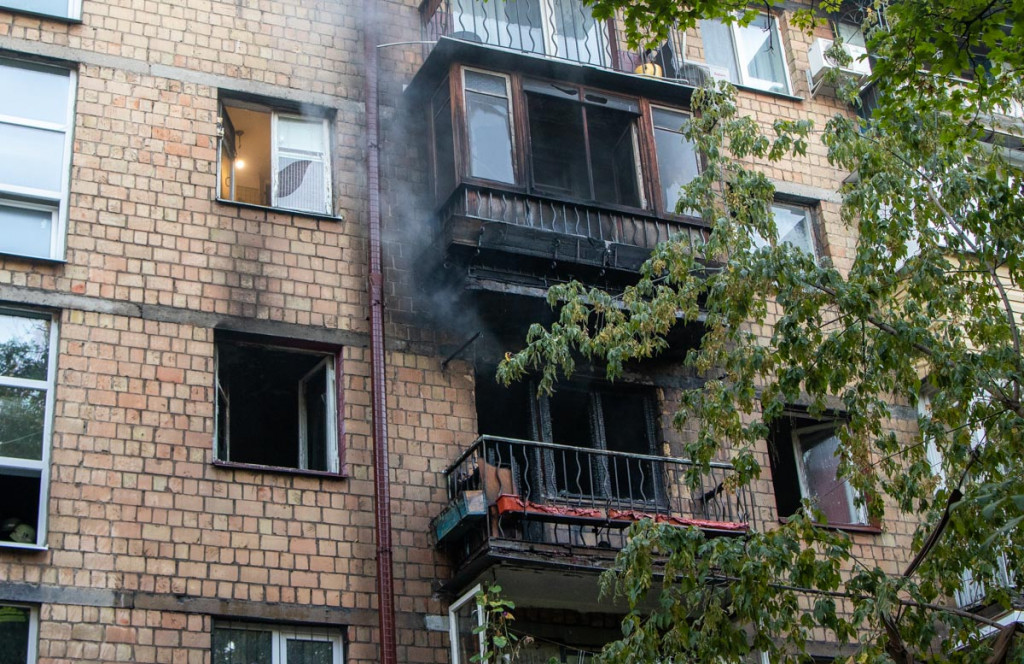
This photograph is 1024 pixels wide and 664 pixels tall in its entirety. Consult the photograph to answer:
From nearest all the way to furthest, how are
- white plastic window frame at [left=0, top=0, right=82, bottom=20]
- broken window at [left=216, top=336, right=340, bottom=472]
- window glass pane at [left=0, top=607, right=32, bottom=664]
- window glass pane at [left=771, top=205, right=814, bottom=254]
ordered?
1. window glass pane at [left=0, top=607, right=32, bottom=664]
2. broken window at [left=216, top=336, right=340, bottom=472]
3. white plastic window frame at [left=0, top=0, right=82, bottom=20]
4. window glass pane at [left=771, top=205, right=814, bottom=254]

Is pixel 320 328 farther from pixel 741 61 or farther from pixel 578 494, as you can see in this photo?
pixel 741 61

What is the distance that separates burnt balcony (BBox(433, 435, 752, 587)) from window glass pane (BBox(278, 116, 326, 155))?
4.32 meters

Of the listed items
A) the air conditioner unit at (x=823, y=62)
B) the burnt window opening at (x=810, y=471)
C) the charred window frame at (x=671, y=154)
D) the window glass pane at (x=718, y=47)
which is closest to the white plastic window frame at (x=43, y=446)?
the charred window frame at (x=671, y=154)

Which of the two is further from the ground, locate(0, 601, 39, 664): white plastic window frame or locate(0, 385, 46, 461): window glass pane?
locate(0, 385, 46, 461): window glass pane

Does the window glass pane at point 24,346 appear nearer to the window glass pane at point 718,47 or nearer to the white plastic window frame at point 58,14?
the white plastic window frame at point 58,14

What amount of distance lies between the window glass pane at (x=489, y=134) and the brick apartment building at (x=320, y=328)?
0.04 m

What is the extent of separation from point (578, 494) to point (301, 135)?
5.62 metres

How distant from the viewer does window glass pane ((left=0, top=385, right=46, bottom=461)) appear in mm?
13930

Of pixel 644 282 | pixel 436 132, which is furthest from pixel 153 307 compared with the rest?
pixel 644 282

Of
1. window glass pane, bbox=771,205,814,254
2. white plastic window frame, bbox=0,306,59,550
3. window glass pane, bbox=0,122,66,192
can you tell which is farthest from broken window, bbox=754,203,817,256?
Result: white plastic window frame, bbox=0,306,59,550

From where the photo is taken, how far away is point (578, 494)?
1612cm

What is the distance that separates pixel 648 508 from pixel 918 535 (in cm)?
444

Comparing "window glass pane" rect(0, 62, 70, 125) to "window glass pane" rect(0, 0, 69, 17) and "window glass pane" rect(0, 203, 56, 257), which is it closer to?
"window glass pane" rect(0, 0, 69, 17)

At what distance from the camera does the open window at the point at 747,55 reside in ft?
69.4
